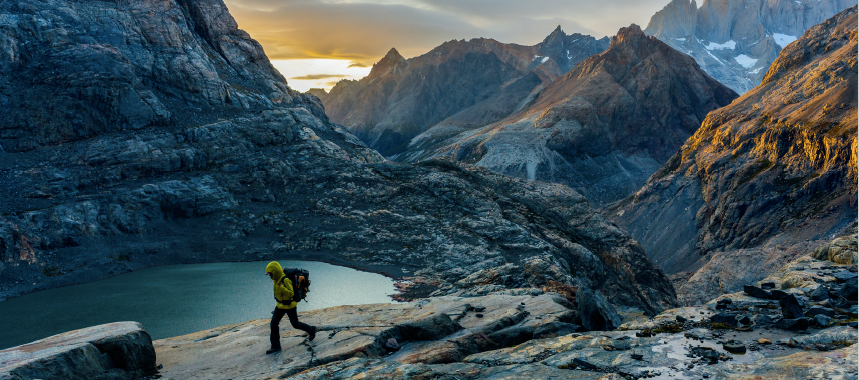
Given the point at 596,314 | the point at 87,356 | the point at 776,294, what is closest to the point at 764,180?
the point at 776,294

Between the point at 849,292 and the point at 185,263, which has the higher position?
the point at 849,292

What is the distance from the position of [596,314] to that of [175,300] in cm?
3498

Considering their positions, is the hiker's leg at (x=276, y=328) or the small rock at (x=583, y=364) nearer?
the small rock at (x=583, y=364)

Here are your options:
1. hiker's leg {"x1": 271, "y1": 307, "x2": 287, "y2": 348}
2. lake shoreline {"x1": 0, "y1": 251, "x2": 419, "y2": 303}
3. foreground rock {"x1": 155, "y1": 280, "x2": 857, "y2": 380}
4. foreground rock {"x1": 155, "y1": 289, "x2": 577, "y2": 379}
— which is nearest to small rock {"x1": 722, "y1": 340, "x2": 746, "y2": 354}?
foreground rock {"x1": 155, "y1": 280, "x2": 857, "y2": 380}

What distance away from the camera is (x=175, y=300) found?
41.0m

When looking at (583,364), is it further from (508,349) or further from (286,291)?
(286,291)

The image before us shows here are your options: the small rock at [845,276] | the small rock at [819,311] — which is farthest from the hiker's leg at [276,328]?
the small rock at [845,276]

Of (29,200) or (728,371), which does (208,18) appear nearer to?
(29,200)

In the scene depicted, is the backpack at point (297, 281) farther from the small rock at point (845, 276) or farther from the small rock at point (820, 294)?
the small rock at point (845, 276)

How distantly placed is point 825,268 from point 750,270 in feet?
225

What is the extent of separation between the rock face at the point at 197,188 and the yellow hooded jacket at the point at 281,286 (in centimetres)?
2960

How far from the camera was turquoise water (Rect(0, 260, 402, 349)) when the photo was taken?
115ft

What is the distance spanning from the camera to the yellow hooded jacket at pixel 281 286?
16.0m

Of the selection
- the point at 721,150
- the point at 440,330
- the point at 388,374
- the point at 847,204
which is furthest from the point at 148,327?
the point at 721,150
